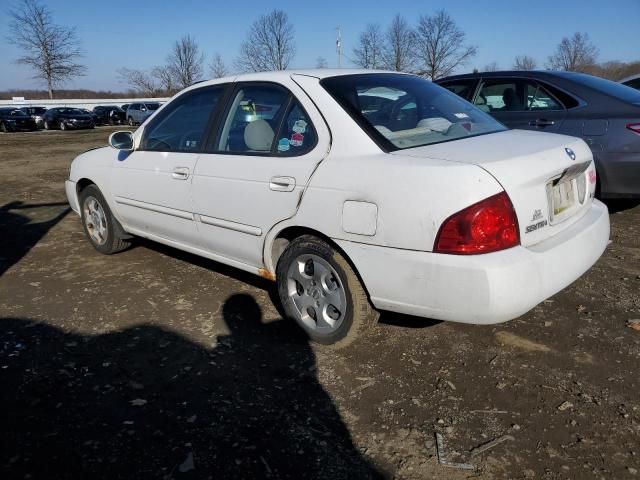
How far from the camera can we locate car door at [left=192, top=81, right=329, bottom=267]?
10.1 feet

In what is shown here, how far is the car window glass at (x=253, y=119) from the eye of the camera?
10.9 ft

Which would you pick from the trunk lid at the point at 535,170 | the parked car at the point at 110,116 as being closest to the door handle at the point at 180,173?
the trunk lid at the point at 535,170

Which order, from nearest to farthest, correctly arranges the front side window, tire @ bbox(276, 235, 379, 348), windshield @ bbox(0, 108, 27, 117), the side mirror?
tire @ bbox(276, 235, 379, 348), the side mirror, the front side window, windshield @ bbox(0, 108, 27, 117)

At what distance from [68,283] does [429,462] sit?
3.48 metres

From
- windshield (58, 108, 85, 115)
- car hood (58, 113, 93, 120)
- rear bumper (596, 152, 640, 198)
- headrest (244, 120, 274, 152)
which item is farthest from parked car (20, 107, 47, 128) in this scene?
rear bumper (596, 152, 640, 198)

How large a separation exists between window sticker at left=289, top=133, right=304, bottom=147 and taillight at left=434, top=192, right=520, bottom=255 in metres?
1.10

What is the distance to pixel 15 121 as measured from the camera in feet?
100

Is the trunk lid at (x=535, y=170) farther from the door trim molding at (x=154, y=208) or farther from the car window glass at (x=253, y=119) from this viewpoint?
the door trim molding at (x=154, y=208)

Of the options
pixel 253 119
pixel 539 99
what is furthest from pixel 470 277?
pixel 539 99

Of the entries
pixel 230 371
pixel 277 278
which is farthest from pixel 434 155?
pixel 230 371

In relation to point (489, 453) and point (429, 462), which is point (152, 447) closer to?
point (429, 462)

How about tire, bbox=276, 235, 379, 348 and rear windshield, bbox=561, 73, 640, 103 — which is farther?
rear windshield, bbox=561, 73, 640, 103

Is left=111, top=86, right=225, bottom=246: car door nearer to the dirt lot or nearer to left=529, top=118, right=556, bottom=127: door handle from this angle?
the dirt lot

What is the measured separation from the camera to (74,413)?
8.57ft
